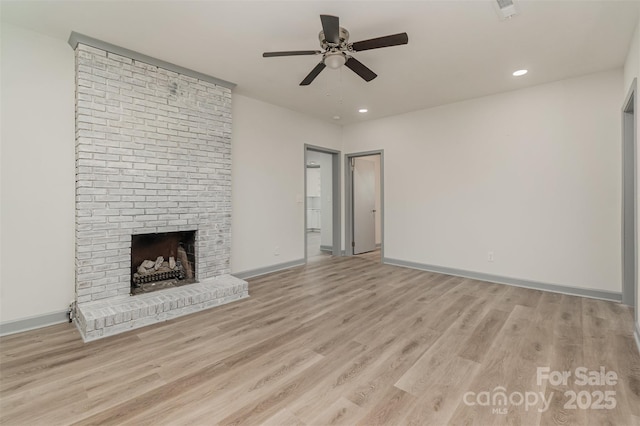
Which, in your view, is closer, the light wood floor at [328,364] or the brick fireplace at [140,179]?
the light wood floor at [328,364]

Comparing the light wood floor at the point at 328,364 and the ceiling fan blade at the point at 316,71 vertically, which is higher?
the ceiling fan blade at the point at 316,71

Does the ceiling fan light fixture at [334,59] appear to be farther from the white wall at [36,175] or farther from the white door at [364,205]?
the white door at [364,205]

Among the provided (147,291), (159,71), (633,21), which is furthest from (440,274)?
(159,71)

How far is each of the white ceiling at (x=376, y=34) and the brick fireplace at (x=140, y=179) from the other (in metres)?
0.31

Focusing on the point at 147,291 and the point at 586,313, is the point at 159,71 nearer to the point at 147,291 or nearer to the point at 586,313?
the point at 147,291

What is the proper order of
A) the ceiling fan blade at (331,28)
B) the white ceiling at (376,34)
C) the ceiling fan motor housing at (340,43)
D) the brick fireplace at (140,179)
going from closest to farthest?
the ceiling fan blade at (331,28) < the white ceiling at (376,34) < the ceiling fan motor housing at (340,43) < the brick fireplace at (140,179)

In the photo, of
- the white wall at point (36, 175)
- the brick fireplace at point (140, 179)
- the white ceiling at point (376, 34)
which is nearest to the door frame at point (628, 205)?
the white ceiling at point (376, 34)

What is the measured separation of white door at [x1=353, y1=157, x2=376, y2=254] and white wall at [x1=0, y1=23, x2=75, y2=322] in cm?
482

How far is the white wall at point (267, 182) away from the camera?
442 centimetres

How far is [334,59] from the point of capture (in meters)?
2.60

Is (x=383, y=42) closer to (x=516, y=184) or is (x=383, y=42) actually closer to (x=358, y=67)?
(x=358, y=67)

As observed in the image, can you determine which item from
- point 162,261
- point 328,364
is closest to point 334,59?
point 328,364

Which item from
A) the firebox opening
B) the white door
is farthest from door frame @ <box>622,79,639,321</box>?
the firebox opening

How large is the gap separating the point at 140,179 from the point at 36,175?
865mm
